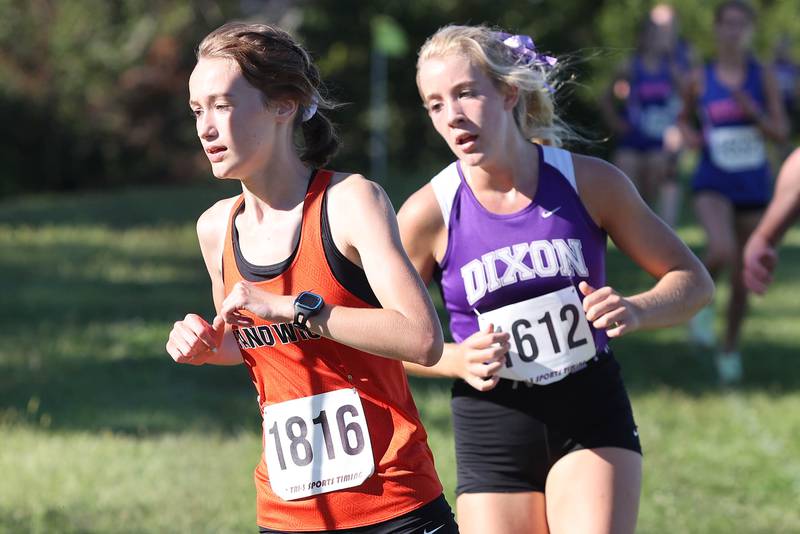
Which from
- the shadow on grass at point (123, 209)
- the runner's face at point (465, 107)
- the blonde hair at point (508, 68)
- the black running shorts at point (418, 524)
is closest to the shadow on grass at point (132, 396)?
the blonde hair at point (508, 68)

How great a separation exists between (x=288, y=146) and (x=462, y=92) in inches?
26.9

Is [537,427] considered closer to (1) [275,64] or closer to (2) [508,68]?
(2) [508,68]

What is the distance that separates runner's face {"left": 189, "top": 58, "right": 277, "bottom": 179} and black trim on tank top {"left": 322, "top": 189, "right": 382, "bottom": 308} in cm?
22

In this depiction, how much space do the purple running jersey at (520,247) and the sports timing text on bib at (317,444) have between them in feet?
2.49

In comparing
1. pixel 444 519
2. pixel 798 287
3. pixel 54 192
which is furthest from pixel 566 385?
pixel 54 192

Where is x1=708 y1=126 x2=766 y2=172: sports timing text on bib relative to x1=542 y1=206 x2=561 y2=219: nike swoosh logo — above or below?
above

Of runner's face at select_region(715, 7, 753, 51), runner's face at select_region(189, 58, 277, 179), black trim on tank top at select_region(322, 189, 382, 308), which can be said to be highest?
runner's face at select_region(715, 7, 753, 51)

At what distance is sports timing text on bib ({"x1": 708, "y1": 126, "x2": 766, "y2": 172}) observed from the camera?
8.50 metres

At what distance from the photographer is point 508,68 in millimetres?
3766

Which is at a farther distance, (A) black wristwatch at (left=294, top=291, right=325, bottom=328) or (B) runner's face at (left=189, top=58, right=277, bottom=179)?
(B) runner's face at (left=189, top=58, right=277, bottom=179)

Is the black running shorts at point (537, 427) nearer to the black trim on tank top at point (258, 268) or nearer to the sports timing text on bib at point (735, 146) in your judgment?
the black trim on tank top at point (258, 268)

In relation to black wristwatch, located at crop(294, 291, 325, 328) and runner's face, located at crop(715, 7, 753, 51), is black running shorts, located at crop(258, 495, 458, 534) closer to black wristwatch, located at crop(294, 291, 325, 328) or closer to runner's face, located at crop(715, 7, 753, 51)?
black wristwatch, located at crop(294, 291, 325, 328)

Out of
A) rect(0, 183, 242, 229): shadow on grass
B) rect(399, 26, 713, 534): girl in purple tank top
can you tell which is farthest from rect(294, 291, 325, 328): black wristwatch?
rect(0, 183, 242, 229): shadow on grass

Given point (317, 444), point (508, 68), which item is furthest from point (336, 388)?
point (508, 68)
